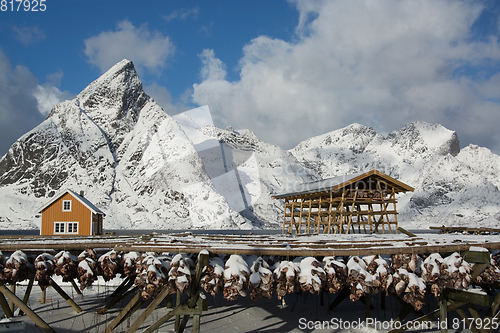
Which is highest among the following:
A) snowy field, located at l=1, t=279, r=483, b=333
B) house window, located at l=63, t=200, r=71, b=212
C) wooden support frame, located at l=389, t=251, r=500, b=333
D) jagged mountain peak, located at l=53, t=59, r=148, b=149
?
jagged mountain peak, located at l=53, t=59, r=148, b=149

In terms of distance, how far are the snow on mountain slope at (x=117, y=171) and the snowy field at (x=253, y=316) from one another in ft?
391

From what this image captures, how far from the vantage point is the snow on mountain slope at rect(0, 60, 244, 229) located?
13288 centimetres

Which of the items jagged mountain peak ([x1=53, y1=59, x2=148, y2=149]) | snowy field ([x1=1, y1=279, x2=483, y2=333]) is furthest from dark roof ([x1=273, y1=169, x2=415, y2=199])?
jagged mountain peak ([x1=53, y1=59, x2=148, y2=149])

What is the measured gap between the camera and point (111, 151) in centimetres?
16175

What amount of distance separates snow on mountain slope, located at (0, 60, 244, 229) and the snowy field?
119 m

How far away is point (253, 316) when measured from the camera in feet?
36.4

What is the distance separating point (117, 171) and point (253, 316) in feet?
501

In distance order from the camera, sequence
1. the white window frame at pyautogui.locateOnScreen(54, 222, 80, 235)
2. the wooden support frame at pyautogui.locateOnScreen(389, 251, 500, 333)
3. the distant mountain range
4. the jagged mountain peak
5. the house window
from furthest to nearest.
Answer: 1. the jagged mountain peak
2. the distant mountain range
3. the house window
4. the white window frame at pyautogui.locateOnScreen(54, 222, 80, 235)
5. the wooden support frame at pyautogui.locateOnScreen(389, 251, 500, 333)

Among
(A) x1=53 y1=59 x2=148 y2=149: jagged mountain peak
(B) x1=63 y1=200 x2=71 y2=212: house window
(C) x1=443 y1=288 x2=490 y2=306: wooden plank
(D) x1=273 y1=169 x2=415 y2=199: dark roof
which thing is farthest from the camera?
(A) x1=53 y1=59 x2=148 y2=149: jagged mountain peak

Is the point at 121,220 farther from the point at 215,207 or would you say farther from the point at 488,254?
the point at 488,254

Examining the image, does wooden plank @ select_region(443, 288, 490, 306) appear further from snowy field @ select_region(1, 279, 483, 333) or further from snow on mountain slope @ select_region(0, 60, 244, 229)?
snow on mountain slope @ select_region(0, 60, 244, 229)

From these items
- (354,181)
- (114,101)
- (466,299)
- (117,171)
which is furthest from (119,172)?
(466,299)

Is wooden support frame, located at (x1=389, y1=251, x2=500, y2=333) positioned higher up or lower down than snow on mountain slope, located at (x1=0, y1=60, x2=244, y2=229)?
lower down

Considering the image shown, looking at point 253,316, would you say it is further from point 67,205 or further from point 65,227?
point 67,205
